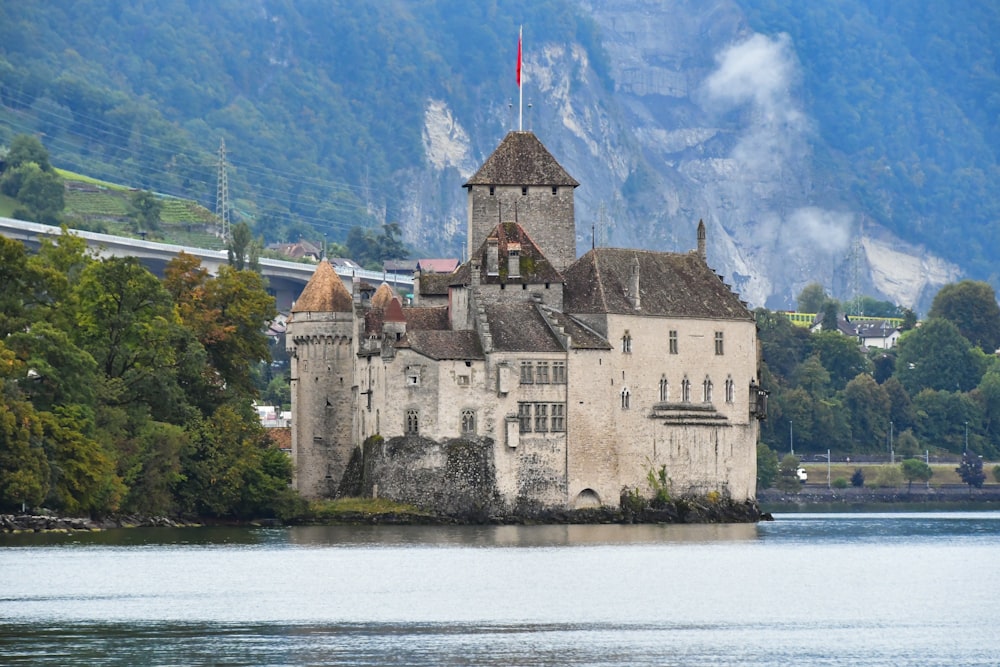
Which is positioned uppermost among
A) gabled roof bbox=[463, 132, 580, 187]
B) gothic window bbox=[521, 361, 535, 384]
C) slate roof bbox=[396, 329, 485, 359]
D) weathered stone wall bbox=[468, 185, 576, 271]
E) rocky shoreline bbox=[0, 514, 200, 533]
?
gabled roof bbox=[463, 132, 580, 187]

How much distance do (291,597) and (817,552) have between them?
92.1 feet

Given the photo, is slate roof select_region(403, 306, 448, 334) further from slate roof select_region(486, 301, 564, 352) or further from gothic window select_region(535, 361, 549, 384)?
gothic window select_region(535, 361, 549, 384)

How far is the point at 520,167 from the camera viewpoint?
396 feet

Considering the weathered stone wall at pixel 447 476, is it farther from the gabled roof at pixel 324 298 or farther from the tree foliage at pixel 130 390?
the gabled roof at pixel 324 298

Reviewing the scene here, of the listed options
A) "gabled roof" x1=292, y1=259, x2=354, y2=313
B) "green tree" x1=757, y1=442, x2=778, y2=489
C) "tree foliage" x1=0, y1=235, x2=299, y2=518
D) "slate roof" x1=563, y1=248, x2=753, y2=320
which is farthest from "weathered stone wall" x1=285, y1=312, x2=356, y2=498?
"green tree" x1=757, y1=442, x2=778, y2=489

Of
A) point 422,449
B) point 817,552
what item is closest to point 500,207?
point 422,449

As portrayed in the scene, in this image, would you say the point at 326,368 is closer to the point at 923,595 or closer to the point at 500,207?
the point at 500,207

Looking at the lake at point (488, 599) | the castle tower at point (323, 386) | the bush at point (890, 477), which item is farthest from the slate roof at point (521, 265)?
the bush at point (890, 477)

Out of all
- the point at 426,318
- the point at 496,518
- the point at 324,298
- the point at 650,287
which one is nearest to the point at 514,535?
the point at 496,518

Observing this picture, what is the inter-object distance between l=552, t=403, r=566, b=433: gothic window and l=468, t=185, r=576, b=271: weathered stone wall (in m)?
10.0

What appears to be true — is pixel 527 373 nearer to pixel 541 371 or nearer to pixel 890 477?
pixel 541 371

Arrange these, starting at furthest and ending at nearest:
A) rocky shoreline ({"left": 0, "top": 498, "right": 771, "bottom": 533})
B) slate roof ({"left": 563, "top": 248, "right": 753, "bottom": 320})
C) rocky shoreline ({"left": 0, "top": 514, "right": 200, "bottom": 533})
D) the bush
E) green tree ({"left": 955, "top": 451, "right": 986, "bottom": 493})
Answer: green tree ({"left": 955, "top": 451, "right": 986, "bottom": 493}) < the bush < slate roof ({"left": 563, "top": 248, "right": 753, "bottom": 320}) < rocky shoreline ({"left": 0, "top": 498, "right": 771, "bottom": 533}) < rocky shoreline ({"left": 0, "top": 514, "right": 200, "bottom": 533})

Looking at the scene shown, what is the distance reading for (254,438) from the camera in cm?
11194

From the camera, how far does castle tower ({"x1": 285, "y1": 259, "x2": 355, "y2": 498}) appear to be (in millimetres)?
119312
